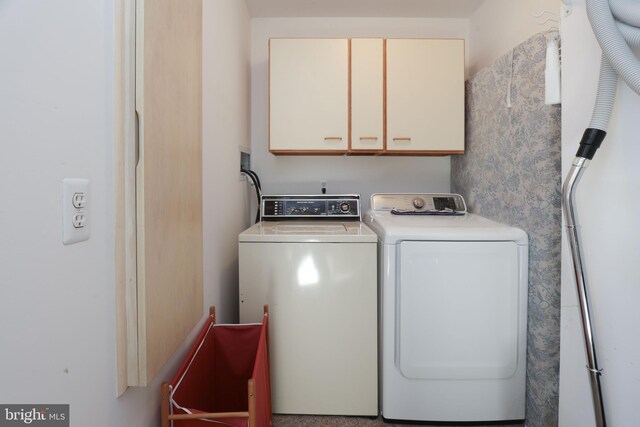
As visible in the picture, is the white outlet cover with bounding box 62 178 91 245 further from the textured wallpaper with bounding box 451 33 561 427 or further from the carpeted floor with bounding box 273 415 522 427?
the textured wallpaper with bounding box 451 33 561 427

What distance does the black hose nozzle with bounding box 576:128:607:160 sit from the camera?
0.99 meters

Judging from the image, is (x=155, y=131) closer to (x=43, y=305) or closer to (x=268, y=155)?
(x=43, y=305)

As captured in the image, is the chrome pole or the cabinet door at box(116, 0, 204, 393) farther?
the chrome pole

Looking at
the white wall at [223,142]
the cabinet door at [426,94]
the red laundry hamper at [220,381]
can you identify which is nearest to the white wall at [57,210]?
the red laundry hamper at [220,381]

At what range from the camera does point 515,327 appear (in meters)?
1.60

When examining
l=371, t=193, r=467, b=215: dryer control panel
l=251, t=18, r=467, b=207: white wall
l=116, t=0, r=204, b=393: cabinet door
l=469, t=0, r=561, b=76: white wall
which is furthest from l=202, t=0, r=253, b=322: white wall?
l=469, t=0, r=561, b=76: white wall

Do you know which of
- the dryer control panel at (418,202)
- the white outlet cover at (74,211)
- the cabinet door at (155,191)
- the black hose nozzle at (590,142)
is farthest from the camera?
the dryer control panel at (418,202)

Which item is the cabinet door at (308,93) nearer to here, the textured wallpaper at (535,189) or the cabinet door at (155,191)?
the textured wallpaper at (535,189)

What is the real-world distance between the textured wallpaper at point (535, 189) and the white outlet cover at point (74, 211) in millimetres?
1618

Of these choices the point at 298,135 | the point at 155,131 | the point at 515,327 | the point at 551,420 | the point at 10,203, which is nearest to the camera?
the point at 10,203

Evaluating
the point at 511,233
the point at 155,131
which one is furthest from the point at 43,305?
the point at 511,233

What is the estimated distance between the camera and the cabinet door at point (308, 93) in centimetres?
218

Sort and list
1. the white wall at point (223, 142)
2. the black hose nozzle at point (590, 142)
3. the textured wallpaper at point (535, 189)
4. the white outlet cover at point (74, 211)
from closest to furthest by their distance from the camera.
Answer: the white outlet cover at point (74, 211)
the black hose nozzle at point (590, 142)
the textured wallpaper at point (535, 189)
the white wall at point (223, 142)

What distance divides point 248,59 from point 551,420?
8.98ft
